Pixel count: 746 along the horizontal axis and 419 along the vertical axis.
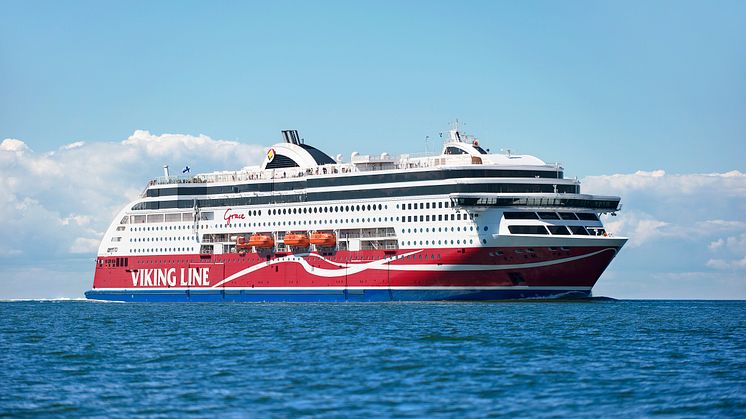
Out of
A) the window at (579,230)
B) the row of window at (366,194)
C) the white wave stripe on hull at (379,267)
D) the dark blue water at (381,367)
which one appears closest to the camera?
the dark blue water at (381,367)

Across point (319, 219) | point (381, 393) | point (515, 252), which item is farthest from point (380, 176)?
point (381, 393)

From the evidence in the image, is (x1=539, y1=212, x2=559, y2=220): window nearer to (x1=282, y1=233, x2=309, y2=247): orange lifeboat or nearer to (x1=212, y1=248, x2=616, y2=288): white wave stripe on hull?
(x1=212, y1=248, x2=616, y2=288): white wave stripe on hull

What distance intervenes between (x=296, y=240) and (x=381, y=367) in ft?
149

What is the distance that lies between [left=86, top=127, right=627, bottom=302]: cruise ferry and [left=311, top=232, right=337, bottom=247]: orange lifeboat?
95 millimetres

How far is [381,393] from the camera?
30594mm

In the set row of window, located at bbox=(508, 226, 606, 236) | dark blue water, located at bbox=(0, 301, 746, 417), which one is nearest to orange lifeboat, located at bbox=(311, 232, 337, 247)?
row of window, located at bbox=(508, 226, 606, 236)

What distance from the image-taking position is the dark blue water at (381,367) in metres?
28.9

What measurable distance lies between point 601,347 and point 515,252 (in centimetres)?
2763

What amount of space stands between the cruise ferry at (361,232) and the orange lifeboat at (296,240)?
127 mm

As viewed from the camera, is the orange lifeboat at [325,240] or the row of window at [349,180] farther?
the orange lifeboat at [325,240]

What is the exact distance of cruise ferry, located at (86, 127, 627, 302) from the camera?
7094 centimetres

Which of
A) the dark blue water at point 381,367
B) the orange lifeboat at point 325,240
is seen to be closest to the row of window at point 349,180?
the orange lifeboat at point 325,240

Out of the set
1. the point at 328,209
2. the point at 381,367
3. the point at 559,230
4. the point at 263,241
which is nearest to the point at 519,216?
the point at 559,230

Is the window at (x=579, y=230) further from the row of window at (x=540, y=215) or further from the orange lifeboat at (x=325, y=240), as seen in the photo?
the orange lifeboat at (x=325, y=240)
